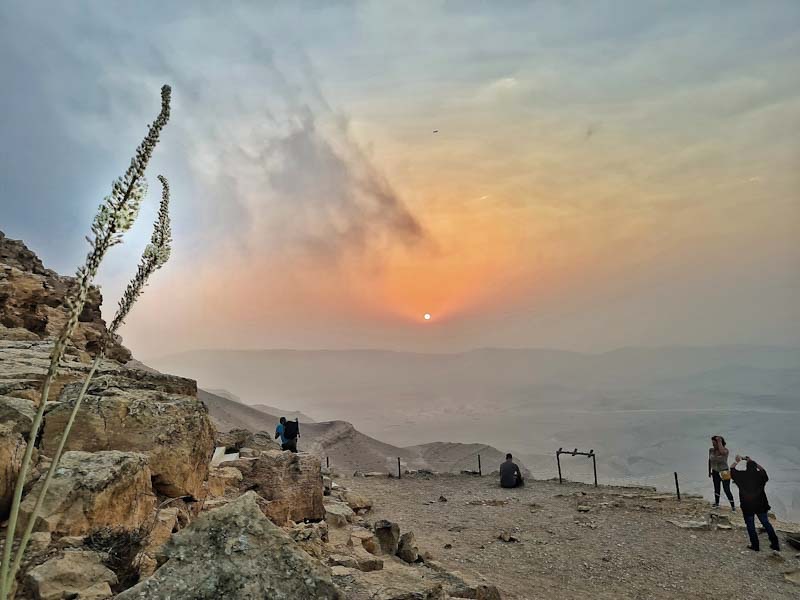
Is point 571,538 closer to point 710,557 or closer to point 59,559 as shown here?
point 710,557

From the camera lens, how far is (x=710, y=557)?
38.3ft

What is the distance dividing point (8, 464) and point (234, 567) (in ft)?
10.4

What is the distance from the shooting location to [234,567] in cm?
363

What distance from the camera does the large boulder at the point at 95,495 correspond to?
4.65 meters

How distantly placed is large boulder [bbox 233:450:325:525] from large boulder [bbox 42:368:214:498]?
255 cm

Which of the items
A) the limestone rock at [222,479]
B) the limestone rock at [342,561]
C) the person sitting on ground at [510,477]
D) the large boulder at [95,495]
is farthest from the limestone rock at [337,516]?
the person sitting on ground at [510,477]

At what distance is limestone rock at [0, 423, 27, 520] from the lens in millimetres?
4816

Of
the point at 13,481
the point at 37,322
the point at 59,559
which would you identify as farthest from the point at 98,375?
the point at 37,322

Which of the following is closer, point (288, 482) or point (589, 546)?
point (288, 482)

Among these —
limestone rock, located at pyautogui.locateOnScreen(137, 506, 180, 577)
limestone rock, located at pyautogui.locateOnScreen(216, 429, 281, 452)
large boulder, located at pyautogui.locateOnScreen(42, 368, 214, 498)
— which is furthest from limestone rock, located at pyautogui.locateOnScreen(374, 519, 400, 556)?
limestone rock, located at pyautogui.locateOnScreen(216, 429, 281, 452)

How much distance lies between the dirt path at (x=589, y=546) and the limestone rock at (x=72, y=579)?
8.20 m

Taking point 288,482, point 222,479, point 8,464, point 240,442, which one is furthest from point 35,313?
point 8,464

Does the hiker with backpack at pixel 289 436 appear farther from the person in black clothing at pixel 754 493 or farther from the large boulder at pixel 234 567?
the large boulder at pixel 234 567

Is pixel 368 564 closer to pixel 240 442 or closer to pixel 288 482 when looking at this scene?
pixel 288 482
